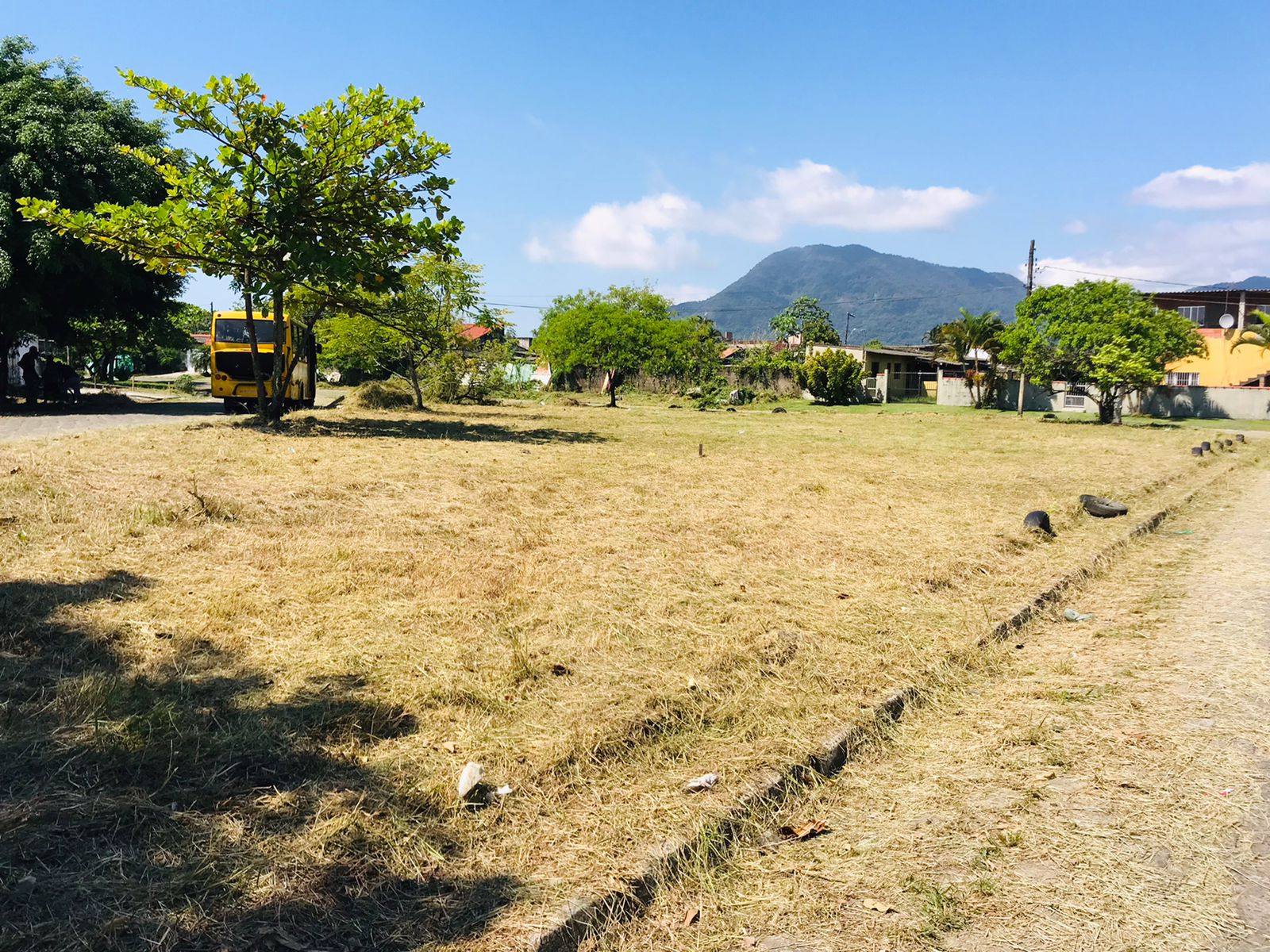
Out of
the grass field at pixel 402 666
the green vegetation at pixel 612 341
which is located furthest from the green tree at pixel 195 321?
the grass field at pixel 402 666

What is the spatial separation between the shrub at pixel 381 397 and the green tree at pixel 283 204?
1108cm

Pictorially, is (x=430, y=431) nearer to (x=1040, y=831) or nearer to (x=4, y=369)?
(x=4, y=369)

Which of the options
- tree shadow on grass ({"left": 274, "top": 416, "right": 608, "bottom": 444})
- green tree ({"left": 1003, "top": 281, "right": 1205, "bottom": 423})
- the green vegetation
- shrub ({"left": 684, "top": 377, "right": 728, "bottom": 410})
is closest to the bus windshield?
tree shadow on grass ({"left": 274, "top": 416, "right": 608, "bottom": 444})

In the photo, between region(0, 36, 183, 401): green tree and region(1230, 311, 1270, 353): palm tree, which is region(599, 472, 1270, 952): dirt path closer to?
region(0, 36, 183, 401): green tree

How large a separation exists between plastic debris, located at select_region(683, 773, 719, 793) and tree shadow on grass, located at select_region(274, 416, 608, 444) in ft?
40.2

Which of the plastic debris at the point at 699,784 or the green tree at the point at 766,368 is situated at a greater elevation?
the green tree at the point at 766,368

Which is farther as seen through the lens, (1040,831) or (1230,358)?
(1230,358)

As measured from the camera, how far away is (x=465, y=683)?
13.5 ft

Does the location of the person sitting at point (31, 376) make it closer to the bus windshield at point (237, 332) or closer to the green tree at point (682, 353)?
the bus windshield at point (237, 332)

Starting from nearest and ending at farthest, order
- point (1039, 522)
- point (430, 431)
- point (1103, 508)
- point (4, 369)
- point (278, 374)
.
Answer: point (1039, 522) < point (1103, 508) < point (430, 431) < point (278, 374) < point (4, 369)

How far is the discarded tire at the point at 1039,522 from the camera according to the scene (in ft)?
28.3

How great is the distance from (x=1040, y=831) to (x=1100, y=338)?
2799 cm

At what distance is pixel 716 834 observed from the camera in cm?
308

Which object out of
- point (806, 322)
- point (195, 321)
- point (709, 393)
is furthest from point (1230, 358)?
point (195, 321)
